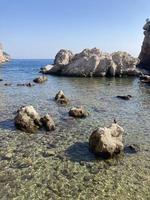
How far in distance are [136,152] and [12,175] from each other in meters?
9.32

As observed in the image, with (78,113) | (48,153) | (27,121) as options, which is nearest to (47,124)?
(27,121)

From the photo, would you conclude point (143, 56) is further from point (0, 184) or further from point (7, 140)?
point (0, 184)

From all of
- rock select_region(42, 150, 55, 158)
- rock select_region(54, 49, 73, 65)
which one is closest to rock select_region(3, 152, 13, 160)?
rock select_region(42, 150, 55, 158)

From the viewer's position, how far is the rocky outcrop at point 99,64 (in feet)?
270

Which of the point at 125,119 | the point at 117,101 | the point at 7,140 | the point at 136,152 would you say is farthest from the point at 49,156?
the point at 117,101

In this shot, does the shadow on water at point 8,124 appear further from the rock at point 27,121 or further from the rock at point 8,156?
the rock at point 8,156

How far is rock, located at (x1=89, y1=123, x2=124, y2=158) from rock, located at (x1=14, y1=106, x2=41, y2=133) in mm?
6922

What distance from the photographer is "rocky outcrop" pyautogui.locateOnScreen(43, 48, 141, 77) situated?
270 feet

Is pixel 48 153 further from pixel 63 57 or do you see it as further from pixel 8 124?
pixel 63 57

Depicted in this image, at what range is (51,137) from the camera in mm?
24344

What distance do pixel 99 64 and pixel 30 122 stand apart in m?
58.2

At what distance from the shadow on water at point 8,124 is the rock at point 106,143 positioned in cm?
878

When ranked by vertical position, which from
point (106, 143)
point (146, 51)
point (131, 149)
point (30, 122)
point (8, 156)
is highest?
point (146, 51)

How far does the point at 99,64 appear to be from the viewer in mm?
82438
